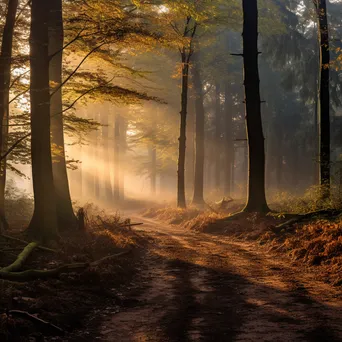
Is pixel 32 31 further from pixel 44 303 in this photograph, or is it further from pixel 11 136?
pixel 44 303

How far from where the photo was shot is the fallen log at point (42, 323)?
16.0 ft

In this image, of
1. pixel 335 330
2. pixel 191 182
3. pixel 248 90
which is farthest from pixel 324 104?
pixel 191 182

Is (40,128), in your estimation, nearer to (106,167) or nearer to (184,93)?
(184,93)

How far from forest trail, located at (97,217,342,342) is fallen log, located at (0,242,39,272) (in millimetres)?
1969

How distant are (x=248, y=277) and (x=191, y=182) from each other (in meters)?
40.2

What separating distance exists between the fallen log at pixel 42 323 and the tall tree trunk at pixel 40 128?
5.22 meters

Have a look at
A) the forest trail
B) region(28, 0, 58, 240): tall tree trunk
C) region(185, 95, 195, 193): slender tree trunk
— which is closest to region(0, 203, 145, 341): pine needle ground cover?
the forest trail

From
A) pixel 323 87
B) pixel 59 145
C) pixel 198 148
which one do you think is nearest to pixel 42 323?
pixel 59 145

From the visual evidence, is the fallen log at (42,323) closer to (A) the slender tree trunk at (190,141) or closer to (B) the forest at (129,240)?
(B) the forest at (129,240)

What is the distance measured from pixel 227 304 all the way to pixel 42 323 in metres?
2.66

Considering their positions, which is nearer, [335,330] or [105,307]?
[335,330]

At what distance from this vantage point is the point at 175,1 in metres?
15.0

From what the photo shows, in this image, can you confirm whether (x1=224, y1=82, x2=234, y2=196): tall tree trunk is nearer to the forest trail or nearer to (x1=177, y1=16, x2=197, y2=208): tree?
(x1=177, y1=16, x2=197, y2=208): tree

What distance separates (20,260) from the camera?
735 cm
